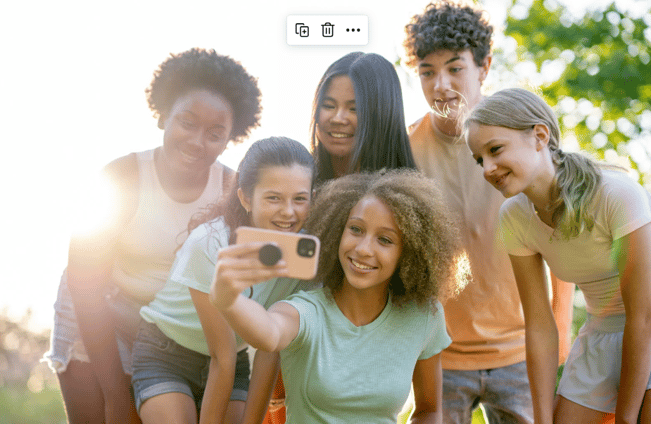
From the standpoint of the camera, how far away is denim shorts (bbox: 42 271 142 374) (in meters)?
1.98

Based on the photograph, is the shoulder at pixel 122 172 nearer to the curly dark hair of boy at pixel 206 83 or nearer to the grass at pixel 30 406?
the curly dark hair of boy at pixel 206 83

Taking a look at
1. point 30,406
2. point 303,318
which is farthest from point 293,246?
point 30,406

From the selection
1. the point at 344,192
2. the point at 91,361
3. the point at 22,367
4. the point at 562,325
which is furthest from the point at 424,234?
the point at 22,367

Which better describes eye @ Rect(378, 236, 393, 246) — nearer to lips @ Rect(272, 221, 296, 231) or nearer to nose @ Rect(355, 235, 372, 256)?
nose @ Rect(355, 235, 372, 256)

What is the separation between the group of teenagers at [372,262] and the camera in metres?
1.60

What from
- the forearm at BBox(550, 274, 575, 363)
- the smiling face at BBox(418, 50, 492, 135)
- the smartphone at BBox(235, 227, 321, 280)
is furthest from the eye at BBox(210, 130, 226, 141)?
the forearm at BBox(550, 274, 575, 363)

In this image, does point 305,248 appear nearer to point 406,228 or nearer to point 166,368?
point 406,228

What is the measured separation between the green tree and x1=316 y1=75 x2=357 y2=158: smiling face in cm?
432

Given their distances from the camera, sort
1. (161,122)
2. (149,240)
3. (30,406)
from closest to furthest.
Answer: (149,240) < (161,122) < (30,406)

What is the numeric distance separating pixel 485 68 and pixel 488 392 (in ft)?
3.69

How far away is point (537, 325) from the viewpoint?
72.5 inches

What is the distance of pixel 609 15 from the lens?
5.61 m

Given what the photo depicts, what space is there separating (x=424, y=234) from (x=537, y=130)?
424 millimetres

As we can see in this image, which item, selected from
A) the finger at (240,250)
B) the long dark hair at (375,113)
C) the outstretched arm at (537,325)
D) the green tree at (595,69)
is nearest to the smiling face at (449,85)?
the long dark hair at (375,113)
